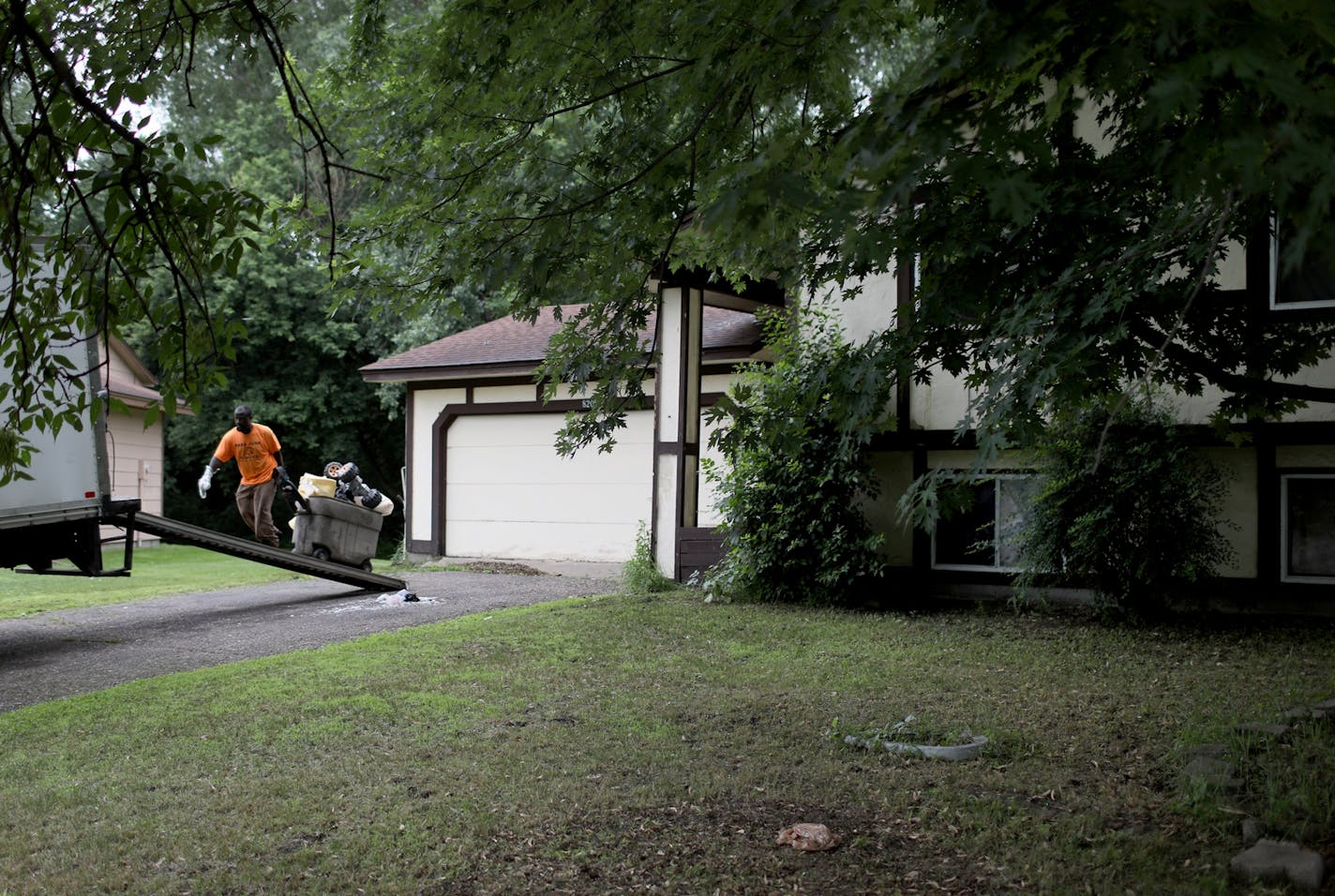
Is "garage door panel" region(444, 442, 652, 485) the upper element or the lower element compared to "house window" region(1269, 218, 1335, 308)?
lower

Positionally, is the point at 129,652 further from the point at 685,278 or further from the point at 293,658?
the point at 685,278

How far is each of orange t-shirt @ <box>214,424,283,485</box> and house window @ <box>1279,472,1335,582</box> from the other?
1050 cm

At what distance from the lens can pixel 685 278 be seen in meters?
12.5

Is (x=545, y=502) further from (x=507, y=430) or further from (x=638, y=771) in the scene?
(x=638, y=771)

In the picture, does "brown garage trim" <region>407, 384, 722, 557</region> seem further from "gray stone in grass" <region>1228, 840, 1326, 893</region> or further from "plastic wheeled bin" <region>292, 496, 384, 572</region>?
"gray stone in grass" <region>1228, 840, 1326, 893</region>

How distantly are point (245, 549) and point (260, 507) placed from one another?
2210 millimetres

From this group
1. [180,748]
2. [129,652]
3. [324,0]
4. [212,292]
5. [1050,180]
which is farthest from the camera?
[324,0]

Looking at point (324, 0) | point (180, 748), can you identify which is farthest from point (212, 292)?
point (180, 748)

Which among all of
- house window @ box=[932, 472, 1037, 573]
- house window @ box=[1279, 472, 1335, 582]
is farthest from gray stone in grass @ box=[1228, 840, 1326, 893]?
house window @ box=[1279, 472, 1335, 582]

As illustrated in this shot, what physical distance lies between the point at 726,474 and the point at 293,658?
16.9ft

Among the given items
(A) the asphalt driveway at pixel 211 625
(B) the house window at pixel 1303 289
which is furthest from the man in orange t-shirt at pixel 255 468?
(B) the house window at pixel 1303 289

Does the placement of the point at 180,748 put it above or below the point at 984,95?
below

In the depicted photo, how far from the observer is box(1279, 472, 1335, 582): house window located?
955 cm

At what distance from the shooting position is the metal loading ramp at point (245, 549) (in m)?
9.80
